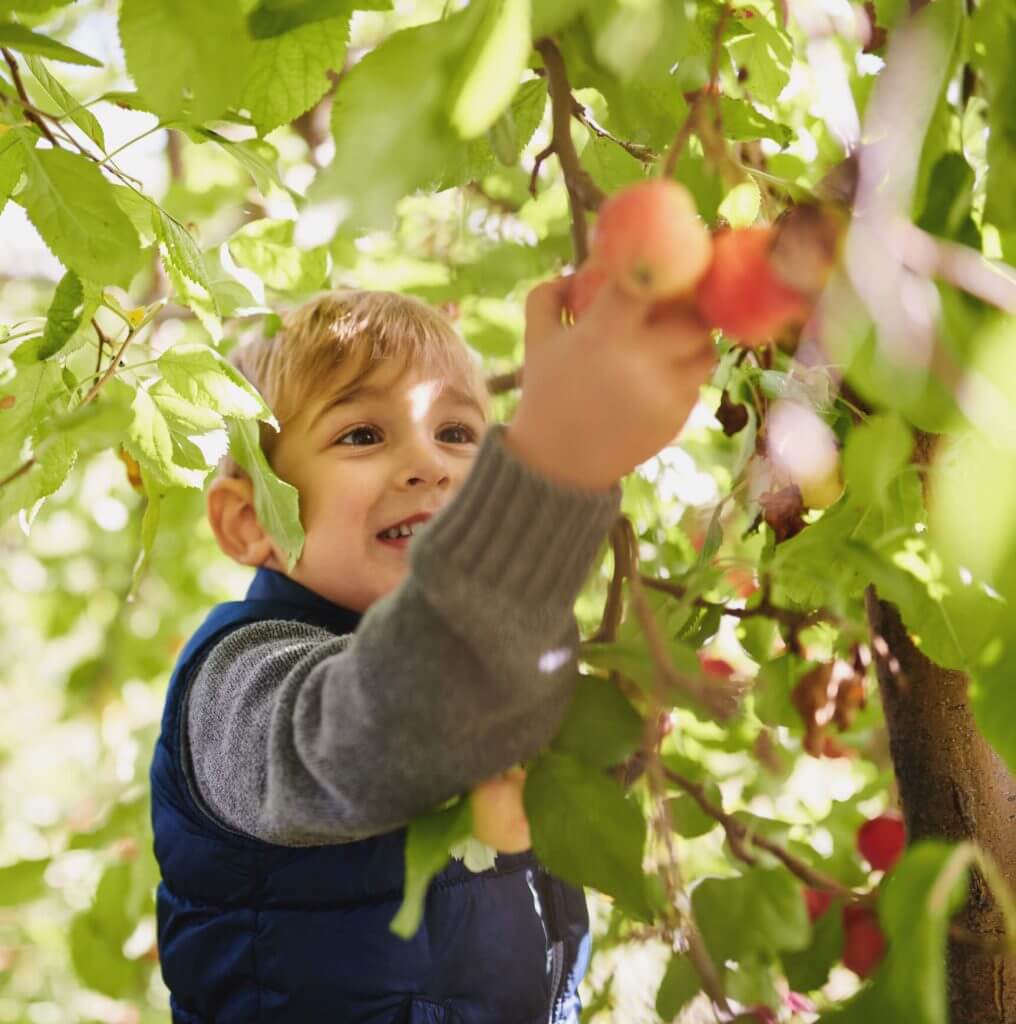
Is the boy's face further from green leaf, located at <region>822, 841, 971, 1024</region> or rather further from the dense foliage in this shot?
green leaf, located at <region>822, 841, 971, 1024</region>

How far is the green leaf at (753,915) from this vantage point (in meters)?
0.47

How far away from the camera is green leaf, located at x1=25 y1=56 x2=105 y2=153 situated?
0.67m

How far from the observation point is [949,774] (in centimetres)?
72

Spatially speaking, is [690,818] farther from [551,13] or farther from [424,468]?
[424,468]

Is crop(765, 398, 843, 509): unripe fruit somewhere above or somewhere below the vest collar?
above

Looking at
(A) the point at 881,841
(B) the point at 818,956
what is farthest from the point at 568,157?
(A) the point at 881,841

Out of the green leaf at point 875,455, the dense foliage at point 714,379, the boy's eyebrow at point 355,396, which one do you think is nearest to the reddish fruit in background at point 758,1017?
the dense foliage at point 714,379

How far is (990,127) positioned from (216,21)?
31 cm

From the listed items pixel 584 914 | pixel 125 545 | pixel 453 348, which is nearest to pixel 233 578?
pixel 125 545

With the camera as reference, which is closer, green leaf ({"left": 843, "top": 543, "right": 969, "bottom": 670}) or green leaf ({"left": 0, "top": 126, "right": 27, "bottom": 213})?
green leaf ({"left": 843, "top": 543, "right": 969, "bottom": 670})

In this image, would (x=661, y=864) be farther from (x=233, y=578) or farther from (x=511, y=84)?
(x=233, y=578)

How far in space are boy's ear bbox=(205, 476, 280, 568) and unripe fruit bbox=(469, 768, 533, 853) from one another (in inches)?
26.6

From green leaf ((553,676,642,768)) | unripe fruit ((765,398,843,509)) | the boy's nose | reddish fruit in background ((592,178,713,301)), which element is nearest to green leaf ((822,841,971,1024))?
green leaf ((553,676,642,768))

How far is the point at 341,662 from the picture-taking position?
542 mm
